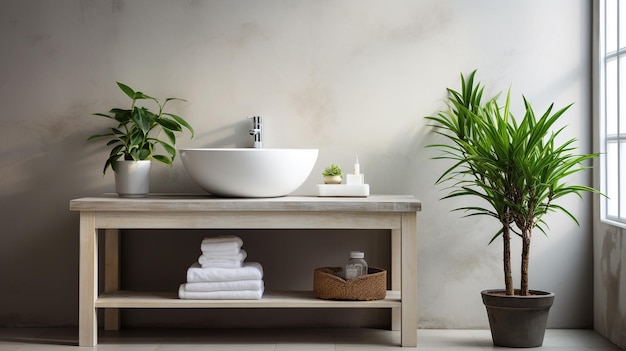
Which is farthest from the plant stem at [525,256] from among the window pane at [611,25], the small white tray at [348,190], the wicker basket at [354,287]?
the window pane at [611,25]

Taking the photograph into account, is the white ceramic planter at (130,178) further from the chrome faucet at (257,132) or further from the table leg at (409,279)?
the table leg at (409,279)

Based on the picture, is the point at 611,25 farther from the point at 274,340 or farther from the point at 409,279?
the point at 274,340

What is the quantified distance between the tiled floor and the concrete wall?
0.12 metres

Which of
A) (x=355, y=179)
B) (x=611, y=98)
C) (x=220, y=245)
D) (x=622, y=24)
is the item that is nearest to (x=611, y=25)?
(x=622, y=24)

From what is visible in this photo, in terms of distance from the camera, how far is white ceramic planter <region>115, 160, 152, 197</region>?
349 cm

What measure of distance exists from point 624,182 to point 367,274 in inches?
46.8

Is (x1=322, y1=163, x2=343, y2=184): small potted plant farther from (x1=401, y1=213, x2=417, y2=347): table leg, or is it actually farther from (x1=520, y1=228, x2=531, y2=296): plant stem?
(x1=520, y1=228, x2=531, y2=296): plant stem

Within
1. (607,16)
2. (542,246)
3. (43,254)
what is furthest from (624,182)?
(43,254)

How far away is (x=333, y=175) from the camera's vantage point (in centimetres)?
359

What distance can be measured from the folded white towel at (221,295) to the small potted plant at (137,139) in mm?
503

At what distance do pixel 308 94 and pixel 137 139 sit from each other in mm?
832

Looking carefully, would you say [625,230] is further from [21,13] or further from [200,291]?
[21,13]

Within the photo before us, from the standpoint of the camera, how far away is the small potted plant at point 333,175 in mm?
3584

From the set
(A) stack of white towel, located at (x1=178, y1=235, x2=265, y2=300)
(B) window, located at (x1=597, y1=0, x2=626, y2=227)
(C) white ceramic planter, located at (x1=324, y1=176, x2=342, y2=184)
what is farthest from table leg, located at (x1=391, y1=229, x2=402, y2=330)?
(B) window, located at (x1=597, y1=0, x2=626, y2=227)
